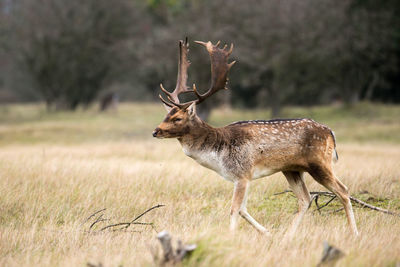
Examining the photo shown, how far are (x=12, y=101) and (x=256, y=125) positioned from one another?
5699 centimetres

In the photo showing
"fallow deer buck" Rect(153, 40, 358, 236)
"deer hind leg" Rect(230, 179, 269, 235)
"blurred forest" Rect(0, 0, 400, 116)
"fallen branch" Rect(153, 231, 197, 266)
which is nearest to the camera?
"fallen branch" Rect(153, 231, 197, 266)

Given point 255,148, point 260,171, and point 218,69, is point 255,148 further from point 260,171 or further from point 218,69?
point 218,69

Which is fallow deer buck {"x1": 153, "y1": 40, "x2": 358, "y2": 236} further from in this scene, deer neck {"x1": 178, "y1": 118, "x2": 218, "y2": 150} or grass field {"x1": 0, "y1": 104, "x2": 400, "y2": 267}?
grass field {"x1": 0, "y1": 104, "x2": 400, "y2": 267}

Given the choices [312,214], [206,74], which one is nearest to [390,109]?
[206,74]

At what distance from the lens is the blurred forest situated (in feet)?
Result: 87.6

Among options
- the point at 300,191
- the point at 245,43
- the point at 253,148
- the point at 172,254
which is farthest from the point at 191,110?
the point at 245,43

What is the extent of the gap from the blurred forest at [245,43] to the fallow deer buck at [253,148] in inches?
781

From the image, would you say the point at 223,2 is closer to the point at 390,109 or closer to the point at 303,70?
the point at 303,70

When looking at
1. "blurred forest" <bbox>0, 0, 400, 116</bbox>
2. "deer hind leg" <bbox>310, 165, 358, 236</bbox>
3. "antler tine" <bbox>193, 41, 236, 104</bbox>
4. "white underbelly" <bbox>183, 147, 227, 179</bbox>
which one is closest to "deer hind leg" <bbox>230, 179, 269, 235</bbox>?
"white underbelly" <bbox>183, 147, 227, 179</bbox>

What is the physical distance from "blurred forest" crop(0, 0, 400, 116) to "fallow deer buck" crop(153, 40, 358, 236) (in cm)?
1984

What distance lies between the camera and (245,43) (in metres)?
26.8

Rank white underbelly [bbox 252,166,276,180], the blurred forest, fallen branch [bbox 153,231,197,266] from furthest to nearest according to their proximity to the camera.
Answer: the blurred forest < white underbelly [bbox 252,166,276,180] < fallen branch [bbox 153,231,197,266]

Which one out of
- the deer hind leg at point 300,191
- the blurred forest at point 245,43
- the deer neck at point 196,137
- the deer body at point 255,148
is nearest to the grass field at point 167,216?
the deer hind leg at point 300,191

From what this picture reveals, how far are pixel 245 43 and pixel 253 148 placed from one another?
21671mm
